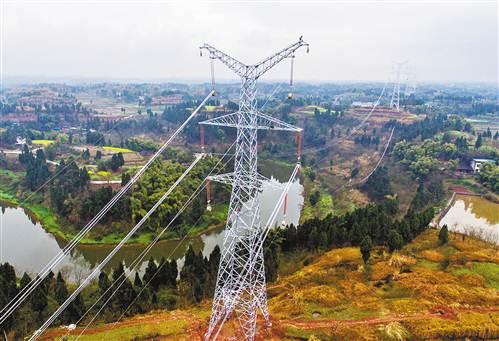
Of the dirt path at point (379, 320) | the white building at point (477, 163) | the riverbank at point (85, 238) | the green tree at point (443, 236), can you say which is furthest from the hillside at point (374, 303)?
the white building at point (477, 163)

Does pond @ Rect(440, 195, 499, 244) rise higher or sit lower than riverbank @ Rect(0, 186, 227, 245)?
higher

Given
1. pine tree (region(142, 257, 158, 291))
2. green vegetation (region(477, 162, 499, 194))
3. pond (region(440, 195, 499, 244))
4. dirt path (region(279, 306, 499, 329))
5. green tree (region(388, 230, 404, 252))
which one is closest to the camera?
dirt path (region(279, 306, 499, 329))

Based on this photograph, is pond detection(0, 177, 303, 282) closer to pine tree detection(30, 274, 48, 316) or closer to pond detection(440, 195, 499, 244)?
pine tree detection(30, 274, 48, 316)

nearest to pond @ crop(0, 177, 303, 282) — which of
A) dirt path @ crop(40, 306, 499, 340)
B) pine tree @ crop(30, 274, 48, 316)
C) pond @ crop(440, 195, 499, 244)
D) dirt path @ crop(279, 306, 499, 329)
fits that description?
pine tree @ crop(30, 274, 48, 316)

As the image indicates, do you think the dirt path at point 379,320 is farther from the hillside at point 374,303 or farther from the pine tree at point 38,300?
the pine tree at point 38,300

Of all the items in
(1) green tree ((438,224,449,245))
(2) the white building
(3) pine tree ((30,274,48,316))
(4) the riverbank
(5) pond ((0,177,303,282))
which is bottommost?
(5) pond ((0,177,303,282))

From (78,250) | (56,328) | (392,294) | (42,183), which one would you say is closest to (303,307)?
(392,294)
